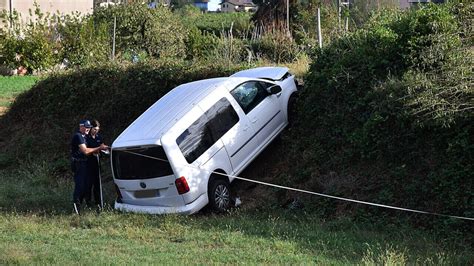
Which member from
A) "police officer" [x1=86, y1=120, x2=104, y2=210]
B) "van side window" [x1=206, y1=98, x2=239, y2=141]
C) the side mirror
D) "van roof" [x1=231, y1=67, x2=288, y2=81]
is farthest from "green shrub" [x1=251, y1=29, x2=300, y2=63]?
"police officer" [x1=86, y1=120, x2=104, y2=210]

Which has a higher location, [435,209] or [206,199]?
[435,209]

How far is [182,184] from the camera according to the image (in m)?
9.86

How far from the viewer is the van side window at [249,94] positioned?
36.7ft

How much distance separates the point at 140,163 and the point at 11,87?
19.1 metres

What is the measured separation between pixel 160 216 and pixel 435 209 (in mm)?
4169

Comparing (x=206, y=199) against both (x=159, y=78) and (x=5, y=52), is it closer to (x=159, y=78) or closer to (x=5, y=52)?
(x=159, y=78)

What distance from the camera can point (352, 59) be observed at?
39.0 feet

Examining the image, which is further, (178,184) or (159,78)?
(159,78)

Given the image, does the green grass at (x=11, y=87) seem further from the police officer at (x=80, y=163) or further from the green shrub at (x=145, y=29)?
the police officer at (x=80, y=163)

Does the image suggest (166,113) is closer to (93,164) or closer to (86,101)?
(93,164)

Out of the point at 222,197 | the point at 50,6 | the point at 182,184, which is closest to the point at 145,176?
the point at 182,184

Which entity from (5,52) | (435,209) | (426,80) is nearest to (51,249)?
(435,209)

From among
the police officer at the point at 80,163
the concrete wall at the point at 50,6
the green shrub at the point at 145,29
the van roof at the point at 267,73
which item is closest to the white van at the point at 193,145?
the van roof at the point at 267,73

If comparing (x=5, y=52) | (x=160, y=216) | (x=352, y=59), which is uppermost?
(x=352, y=59)
